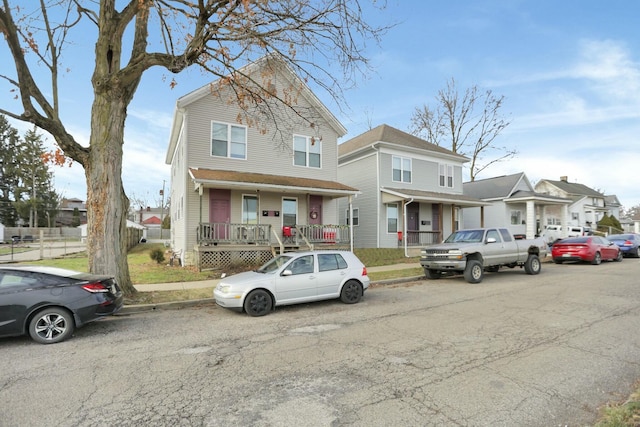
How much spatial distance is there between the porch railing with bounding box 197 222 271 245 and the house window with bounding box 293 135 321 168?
473cm

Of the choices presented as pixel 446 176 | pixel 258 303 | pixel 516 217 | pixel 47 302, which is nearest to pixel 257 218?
pixel 258 303

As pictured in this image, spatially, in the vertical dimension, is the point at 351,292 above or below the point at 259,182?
below

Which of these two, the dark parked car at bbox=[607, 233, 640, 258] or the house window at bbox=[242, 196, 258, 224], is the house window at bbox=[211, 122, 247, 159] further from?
the dark parked car at bbox=[607, 233, 640, 258]

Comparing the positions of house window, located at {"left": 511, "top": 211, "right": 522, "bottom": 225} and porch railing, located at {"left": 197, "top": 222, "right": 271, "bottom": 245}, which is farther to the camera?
house window, located at {"left": 511, "top": 211, "right": 522, "bottom": 225}

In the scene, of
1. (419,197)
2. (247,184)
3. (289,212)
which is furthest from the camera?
(419,197)

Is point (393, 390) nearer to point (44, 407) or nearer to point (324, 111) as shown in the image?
point (44, 407)

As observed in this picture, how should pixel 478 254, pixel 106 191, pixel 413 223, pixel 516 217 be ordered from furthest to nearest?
pixel 516 217, pixel 413 223, pixel 478 254, pixel 106 191

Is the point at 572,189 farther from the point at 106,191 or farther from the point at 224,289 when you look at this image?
the point at 106,191

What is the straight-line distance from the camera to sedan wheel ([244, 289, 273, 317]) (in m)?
7.91

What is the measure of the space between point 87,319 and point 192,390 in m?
3.66

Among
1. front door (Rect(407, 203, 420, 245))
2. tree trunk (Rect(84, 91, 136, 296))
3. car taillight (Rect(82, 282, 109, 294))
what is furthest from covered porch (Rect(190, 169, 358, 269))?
car taillight (Rect(82, 282, 109, 294))

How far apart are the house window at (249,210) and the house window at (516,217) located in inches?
894

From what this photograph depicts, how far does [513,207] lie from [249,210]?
76.1 feet

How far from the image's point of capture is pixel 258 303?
8.01 metres
